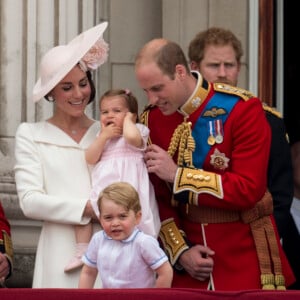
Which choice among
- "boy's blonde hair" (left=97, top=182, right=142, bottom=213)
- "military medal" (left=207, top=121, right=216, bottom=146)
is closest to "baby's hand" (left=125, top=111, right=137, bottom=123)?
"military medal" (left=207, top=121, right=216, bottom=146)

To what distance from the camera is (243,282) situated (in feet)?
28.3

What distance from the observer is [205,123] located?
28.5 feet

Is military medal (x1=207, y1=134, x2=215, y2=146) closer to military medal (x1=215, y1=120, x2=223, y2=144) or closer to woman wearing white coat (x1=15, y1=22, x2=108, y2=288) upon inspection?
military medal (x1=215, y1=120, x2=223, y2=144)

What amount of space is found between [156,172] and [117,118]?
300 mm

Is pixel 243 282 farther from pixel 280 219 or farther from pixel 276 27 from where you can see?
pixel 276 27

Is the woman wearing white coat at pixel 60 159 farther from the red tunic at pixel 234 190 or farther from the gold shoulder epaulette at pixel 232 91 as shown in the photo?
the gold shoulder epaulette at pixel 232 91

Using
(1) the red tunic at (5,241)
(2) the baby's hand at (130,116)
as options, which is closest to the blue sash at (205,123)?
(2) the baby's hand at (130,116)

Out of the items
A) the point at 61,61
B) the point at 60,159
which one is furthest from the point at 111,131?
the point at 61,61

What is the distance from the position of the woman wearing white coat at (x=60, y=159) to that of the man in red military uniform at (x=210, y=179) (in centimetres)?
28

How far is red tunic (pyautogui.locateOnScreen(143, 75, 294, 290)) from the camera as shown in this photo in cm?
852

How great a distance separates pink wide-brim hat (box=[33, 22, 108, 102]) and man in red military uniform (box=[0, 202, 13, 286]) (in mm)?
584

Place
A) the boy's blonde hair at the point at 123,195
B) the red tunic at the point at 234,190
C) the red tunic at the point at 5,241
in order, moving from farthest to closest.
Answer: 1. the red tunic at the point at 5,241
2. the red tunic at the point at 234,190
3. the boy's blonde hair at the point at 123,195

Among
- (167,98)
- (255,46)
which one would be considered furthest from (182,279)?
(255,46)

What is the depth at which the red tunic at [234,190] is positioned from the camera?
28.0ft
